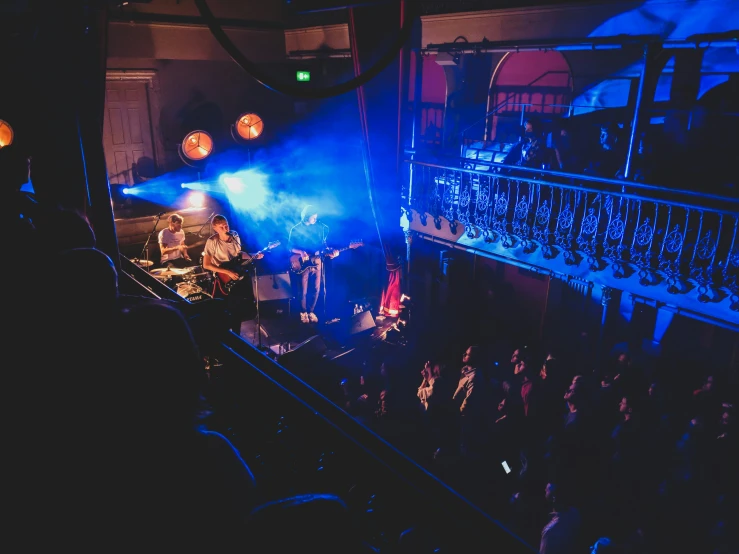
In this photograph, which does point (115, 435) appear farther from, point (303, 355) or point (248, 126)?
point (248, 126)

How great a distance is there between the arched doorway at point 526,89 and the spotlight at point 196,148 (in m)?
7.04

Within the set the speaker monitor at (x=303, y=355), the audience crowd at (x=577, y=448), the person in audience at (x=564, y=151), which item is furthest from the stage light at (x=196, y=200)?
the person in audience at (x=564, y=151)

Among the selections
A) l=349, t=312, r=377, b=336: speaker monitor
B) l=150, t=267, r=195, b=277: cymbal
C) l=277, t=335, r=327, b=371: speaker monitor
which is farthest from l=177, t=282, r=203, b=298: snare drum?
l=349, t=312, r=377, b=336: speaker monitor

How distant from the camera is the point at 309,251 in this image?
1075 cm

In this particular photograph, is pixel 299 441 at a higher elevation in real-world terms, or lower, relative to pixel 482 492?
higher

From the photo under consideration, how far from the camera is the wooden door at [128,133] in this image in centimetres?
1214

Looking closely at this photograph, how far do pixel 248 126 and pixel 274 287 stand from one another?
5.32m

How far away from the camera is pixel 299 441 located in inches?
75.3

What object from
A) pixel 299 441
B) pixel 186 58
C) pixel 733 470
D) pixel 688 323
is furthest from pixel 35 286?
pixel 186 58

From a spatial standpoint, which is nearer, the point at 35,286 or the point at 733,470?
the point at 35,286

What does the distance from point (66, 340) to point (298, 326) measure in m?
9.28

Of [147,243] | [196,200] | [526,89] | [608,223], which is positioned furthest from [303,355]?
[526,89]

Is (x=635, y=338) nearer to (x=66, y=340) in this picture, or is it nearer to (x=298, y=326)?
(x=298, y=326)

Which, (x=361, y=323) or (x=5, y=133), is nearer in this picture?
(x=5, y=133)
